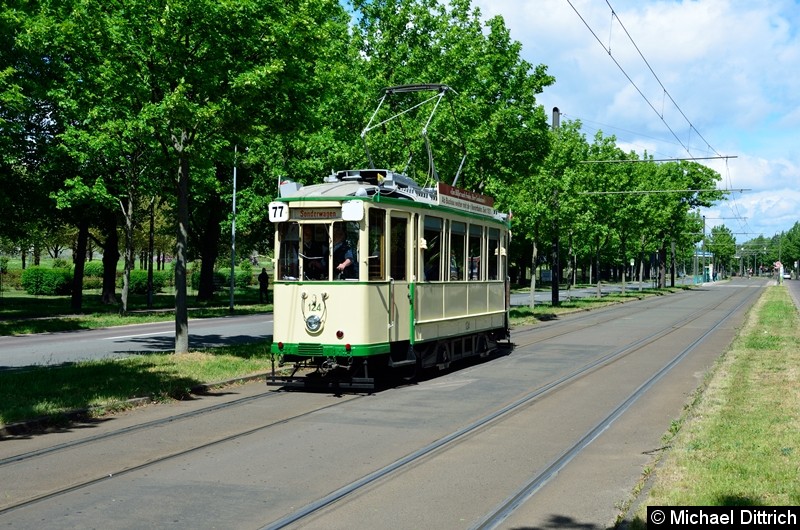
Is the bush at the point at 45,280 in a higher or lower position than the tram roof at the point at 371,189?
lower

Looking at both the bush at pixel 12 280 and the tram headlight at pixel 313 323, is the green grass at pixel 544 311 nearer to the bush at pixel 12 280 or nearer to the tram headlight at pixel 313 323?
the tram headlight at pixel 313 323

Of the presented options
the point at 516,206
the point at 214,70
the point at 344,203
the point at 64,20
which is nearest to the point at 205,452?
the point at 344,203

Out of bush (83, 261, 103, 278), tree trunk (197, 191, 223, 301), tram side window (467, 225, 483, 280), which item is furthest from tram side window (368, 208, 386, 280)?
bush (83, 261, 103, 278)

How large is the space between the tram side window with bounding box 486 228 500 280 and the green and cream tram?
307 centimetres

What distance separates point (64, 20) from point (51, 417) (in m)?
8.58

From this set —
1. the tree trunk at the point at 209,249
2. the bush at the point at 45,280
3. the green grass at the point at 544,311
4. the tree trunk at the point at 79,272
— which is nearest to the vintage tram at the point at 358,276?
the green grass at the point at 544,311

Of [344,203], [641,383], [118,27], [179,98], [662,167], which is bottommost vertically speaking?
[641,383]

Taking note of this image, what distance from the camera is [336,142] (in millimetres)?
26688

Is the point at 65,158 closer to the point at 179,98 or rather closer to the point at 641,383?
the point at 179,98

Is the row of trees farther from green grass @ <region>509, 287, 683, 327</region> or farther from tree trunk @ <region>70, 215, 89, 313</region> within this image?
green grass @ <region>509, 287, 683, 327</region>

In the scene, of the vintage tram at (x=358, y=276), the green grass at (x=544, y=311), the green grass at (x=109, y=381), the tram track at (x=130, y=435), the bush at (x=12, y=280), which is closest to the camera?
the tram track at (x=130, y=435)

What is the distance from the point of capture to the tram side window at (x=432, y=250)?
47.3 ft

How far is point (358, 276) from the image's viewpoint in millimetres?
12805

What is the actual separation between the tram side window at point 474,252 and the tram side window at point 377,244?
12.6 feet
